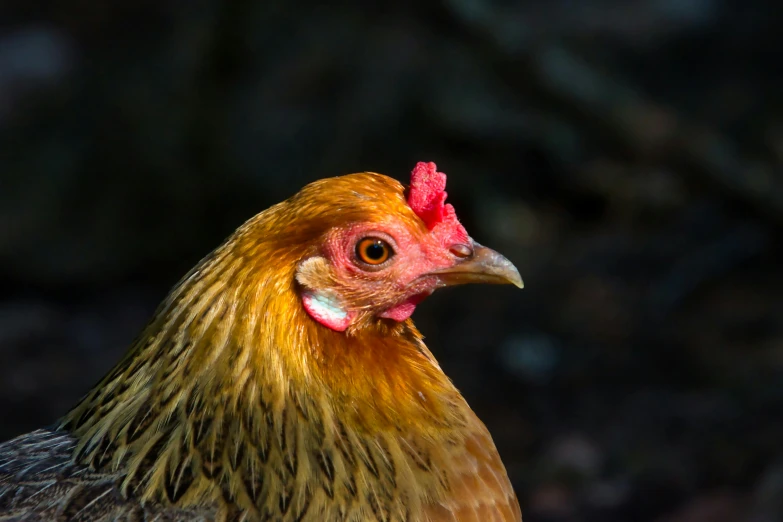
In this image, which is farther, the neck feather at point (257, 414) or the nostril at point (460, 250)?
the nostril at point (460, 250)

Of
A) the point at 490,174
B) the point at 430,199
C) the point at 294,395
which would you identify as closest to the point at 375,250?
the point at 430,199

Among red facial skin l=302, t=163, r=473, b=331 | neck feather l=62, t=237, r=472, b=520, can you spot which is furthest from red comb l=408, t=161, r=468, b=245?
neck feather l=62, t=237, r=472, b=520

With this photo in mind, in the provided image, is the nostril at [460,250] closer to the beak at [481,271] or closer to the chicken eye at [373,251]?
the beak at [481,271]

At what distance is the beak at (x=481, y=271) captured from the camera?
262cm

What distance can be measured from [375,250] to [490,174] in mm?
4799

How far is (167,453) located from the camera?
8.20 ft

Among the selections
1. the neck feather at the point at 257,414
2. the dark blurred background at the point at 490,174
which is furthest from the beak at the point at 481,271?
A: the dark blurred background at the point at 490,174

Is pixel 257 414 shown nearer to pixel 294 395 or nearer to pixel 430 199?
pixel 294 395

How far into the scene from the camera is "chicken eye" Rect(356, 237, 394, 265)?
8.36 ft

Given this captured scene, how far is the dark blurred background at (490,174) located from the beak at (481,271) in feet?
9.39

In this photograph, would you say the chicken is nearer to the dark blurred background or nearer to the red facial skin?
the red facial skin

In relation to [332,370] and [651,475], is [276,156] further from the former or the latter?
[332,370]

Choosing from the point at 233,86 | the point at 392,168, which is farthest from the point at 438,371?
the point at 233,86

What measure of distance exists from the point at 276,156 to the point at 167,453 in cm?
492
